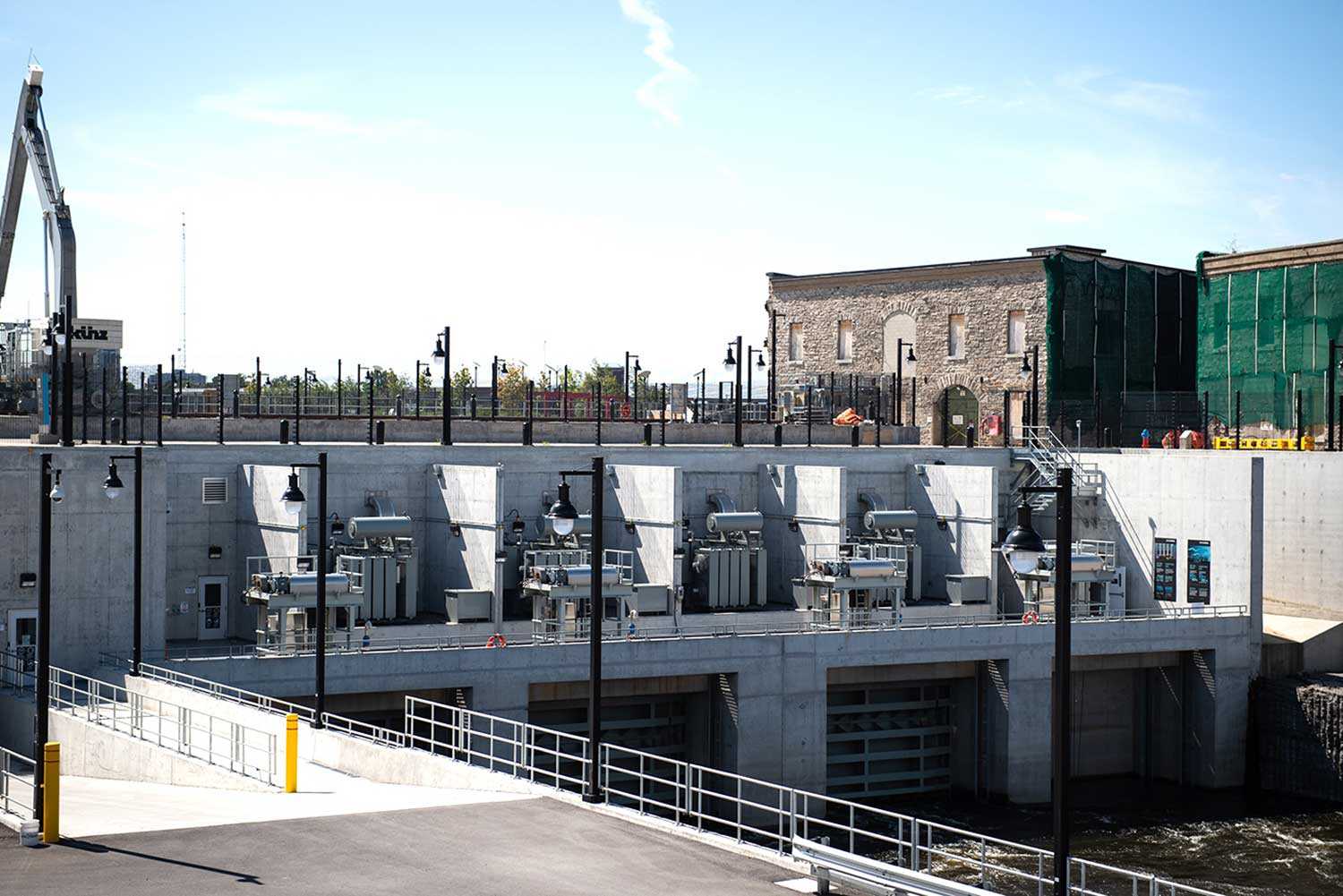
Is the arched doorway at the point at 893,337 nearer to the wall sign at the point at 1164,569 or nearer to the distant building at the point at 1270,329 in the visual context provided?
the distant building at the point at 1270,329

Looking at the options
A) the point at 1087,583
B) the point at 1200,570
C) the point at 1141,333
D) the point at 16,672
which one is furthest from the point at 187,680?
the point at 1141,333

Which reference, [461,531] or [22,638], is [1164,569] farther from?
[22,638]

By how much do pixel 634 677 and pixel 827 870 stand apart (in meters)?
22.4

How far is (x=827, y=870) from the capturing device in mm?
17875

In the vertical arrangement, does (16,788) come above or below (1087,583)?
below

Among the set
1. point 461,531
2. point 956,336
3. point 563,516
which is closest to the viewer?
point 563,516

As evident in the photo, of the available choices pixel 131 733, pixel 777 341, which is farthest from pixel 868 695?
pixel 777 341

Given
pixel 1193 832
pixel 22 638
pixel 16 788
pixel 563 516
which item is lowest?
pixel 1193 832

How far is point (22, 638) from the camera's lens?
1421 inches

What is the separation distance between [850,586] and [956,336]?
88.1 ft

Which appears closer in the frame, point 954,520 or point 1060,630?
point 1060,630

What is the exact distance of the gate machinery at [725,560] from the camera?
161ft

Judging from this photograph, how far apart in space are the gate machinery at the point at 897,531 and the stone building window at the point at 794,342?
24827 mm

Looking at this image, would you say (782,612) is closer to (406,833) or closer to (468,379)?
(406,833)
